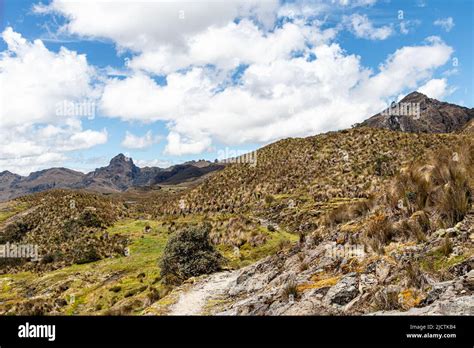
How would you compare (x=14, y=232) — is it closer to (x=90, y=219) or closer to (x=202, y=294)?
(x=90, y=219)

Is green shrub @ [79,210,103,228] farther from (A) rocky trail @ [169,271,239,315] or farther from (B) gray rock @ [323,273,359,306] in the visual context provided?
(B) gray rock @ [323,273,359,306]

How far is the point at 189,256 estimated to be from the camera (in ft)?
74.6

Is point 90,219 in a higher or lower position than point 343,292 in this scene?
higher

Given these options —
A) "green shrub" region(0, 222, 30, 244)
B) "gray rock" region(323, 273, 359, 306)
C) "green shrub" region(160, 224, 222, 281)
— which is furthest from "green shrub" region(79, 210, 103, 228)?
"gray rock" region(323, 273, 359, 306)

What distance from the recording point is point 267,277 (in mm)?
15938

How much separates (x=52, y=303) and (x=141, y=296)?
353 inches

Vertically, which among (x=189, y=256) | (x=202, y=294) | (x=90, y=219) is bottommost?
(x=202, y=294)

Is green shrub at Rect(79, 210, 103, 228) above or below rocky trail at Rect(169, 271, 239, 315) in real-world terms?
above

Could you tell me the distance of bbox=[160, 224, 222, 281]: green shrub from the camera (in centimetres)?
2188

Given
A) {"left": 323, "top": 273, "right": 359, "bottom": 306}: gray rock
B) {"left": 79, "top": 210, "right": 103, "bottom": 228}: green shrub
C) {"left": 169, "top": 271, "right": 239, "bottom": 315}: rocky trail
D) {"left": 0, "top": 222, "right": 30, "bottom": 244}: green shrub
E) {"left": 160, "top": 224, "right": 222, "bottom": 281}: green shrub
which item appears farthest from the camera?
{"left": 0, "top": 222, "right": 30, "bottom": 244}: green shrub

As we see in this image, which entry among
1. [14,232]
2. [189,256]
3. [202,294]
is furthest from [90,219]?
[202,294]
